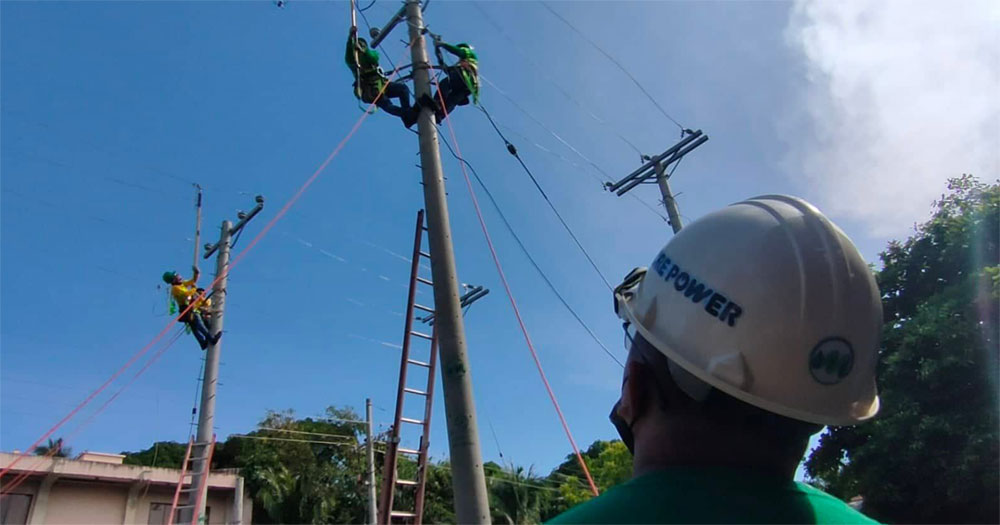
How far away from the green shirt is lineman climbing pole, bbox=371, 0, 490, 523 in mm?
3387

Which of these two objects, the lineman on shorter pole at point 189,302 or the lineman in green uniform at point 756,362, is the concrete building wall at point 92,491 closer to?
the lineman on shorter pole at point 189,302

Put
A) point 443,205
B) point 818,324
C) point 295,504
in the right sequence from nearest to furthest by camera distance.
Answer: point 818,324, point 443,205, point 295,504

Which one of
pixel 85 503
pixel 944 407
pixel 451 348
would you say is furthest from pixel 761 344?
pixel 85 503

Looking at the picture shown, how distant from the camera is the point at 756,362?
1268 millimetres

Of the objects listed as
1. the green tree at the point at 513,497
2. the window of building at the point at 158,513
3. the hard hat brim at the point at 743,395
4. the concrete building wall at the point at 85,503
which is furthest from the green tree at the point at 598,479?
the hard hat brim at the point at 743,395

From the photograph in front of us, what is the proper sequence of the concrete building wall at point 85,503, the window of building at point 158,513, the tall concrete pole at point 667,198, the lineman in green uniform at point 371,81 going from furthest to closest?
1. the window of building at point 158,513
2. the concrete building wall at point 85,503
3. the tall concrete pole at point 667,198
4. the lineman in green uniform at point 371,81

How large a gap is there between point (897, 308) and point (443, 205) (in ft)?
42.8

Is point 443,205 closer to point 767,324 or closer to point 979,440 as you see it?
point 767,324

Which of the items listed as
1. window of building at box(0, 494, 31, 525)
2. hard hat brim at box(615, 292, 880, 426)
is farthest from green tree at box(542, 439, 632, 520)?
hard hat brim at box(615, 292, 880, 426)

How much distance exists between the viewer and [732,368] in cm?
127

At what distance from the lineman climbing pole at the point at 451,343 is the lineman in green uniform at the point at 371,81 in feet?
0.93

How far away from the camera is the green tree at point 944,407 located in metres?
10.8

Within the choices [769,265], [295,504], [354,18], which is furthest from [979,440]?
[295,504]

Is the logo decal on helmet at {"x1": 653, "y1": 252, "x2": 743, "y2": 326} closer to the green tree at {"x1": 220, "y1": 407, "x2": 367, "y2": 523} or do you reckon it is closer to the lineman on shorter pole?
the lineman on shorter pole
